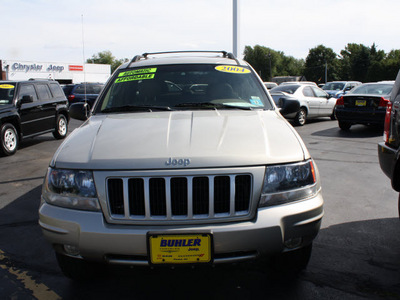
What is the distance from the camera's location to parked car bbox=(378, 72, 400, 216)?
3188 millimetres

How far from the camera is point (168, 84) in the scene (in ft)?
12.1

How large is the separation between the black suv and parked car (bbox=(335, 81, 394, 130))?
27.3 feet

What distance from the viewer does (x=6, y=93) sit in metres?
8.96

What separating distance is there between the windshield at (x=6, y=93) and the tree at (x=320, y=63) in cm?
10181

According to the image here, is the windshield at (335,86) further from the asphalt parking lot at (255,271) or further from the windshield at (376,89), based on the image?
the asphalt parking lot at (255,271)

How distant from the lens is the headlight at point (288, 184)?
7.63 ft

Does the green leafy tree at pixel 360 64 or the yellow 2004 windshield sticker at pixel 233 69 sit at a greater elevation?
the green leafy tree at pixel 360 64

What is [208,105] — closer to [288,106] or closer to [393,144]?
[288,106]

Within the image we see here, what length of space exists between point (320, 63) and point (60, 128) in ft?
348

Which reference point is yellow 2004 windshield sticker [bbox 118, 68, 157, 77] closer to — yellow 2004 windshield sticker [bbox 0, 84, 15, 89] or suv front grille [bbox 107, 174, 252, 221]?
suv front grille [bbox 107, 174, 252, 221]

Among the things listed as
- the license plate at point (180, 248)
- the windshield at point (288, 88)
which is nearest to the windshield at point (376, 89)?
the windshield at point (288, 88)

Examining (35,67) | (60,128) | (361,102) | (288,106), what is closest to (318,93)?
(361,102)

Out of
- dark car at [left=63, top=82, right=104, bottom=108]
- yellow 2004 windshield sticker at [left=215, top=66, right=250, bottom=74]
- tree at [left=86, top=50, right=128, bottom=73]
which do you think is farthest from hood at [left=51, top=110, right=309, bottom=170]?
tree at [left=86, top=50, right=128, bottom=73]

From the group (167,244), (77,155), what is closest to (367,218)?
(167,244)
